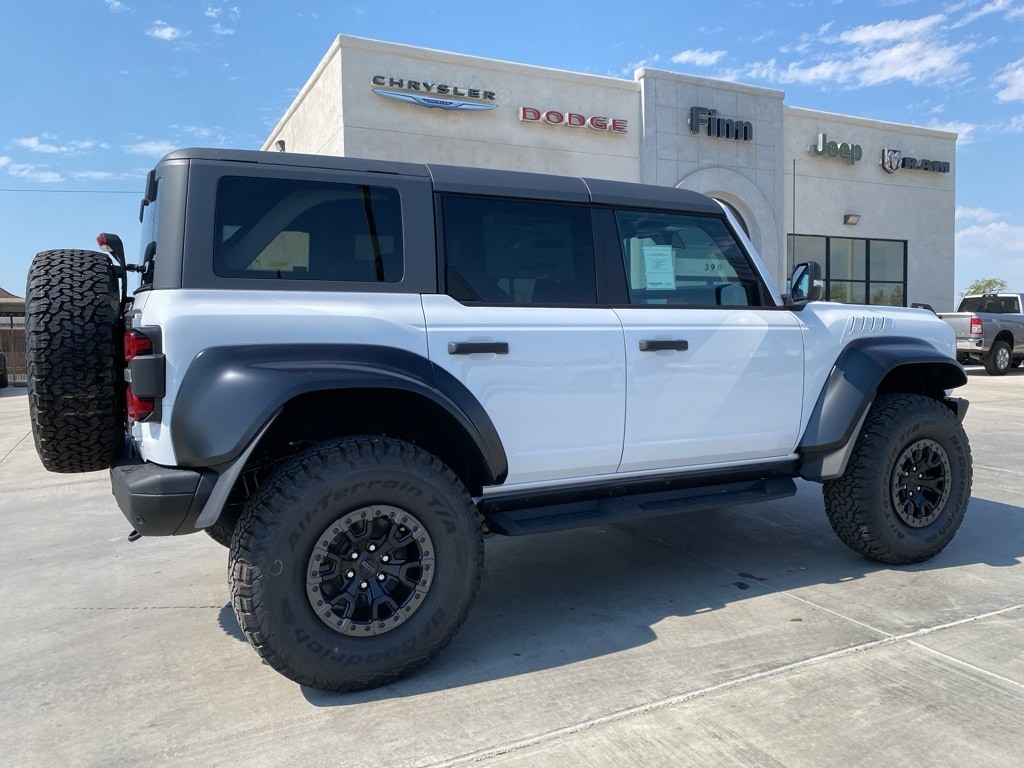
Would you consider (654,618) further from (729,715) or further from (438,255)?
(438,255)

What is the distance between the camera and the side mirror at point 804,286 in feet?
12.9

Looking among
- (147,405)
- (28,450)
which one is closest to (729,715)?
(147,405)

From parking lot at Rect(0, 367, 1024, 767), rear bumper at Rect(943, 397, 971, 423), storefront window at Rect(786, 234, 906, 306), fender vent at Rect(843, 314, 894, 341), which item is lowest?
parking lot at Rect(0, 367, 1024, 767)

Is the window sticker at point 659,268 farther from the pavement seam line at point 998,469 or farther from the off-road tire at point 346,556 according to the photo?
the pavement seam line at point 998,469

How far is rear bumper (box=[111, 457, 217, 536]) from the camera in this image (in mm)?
2615

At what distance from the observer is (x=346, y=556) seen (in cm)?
284

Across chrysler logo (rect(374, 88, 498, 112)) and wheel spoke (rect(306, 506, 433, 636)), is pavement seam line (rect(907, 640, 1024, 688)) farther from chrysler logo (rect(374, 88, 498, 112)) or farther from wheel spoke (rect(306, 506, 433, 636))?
chrysler logo (rect(374, 88, 498, 112))

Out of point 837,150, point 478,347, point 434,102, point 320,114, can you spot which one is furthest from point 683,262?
point 837,150

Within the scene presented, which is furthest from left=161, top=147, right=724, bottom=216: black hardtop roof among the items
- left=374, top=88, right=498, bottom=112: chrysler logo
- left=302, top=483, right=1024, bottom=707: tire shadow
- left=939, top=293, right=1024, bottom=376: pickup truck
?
left=939, top=293, right=1024, bottom=376: pickup truck

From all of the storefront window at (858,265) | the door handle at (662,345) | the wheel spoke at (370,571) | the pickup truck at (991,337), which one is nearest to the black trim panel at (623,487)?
the wheel spoke at (370,571)

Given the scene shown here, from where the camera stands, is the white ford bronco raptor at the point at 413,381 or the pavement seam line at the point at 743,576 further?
the pavement seam line at the point at 743,576

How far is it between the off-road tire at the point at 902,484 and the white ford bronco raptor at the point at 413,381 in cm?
2

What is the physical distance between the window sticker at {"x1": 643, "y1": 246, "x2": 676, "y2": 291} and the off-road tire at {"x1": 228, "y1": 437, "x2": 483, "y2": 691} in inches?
57.7

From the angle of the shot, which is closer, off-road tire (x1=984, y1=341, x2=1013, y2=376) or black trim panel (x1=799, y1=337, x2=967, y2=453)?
black trim panel (x1=799, y1=337, x2=967, y2=453)
